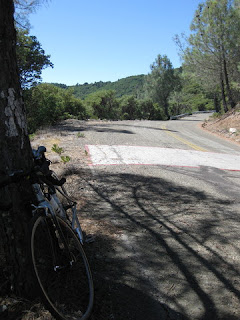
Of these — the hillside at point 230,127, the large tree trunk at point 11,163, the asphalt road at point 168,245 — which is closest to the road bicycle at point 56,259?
the large tree trunk at point 11,163

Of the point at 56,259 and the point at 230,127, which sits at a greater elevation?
the point at 56,259

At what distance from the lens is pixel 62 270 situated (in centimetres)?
235

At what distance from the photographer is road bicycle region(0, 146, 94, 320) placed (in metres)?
2.12

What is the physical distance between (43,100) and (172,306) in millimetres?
20669

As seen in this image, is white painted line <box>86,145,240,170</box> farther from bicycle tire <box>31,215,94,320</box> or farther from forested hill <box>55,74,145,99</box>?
forested hill <box>55,74,145,99</box>

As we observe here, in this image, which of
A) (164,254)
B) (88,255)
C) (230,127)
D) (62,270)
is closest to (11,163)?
(62,270)

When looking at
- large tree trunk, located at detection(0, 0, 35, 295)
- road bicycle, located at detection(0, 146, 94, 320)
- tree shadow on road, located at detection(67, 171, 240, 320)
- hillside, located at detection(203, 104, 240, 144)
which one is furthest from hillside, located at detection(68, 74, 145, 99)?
road bicycle, located at detection(0, 146, 94, 320)

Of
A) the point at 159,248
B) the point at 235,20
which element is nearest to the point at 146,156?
the point at 159,248

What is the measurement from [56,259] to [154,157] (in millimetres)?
7225

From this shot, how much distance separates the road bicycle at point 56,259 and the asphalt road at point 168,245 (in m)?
0.24

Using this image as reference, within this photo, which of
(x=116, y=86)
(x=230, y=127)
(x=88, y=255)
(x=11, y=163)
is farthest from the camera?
(x=116, y=86)

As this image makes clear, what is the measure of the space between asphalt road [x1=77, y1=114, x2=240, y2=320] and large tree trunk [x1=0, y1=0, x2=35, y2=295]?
768mm

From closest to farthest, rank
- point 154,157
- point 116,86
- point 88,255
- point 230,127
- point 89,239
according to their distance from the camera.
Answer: point 88,255, point 89,239, point 154,157, point 230,127, point 116,86

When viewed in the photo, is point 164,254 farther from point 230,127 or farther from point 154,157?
point 230,127
